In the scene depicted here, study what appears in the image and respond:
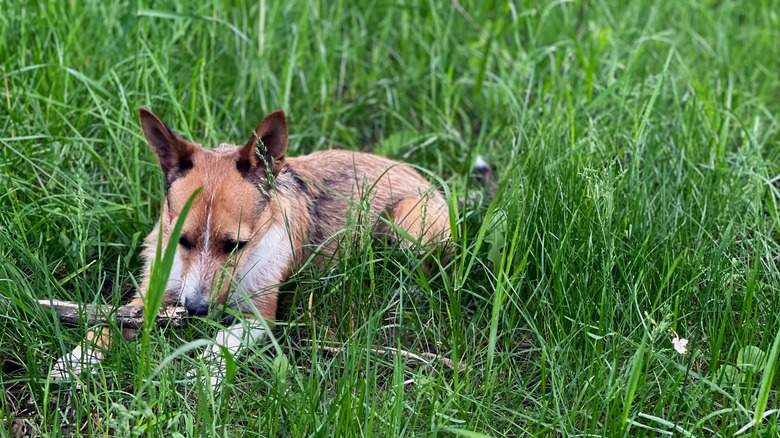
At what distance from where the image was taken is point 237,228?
12.9 ft

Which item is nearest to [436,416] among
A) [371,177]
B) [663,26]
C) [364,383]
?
[364,383]

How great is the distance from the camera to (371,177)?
15.7 feet

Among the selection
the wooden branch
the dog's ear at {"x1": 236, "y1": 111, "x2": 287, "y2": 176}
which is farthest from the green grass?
the dog's ear at {"x1": 236, "y1": 111, "x2": 287, "y2": 176}

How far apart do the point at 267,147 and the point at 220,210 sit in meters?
0.35

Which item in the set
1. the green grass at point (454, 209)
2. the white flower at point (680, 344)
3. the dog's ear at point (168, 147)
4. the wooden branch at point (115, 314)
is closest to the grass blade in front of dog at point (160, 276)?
the green grass at point (454, 209)

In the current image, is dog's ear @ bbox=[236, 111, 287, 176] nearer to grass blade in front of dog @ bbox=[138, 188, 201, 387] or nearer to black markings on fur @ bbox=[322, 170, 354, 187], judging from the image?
black markings on fur @ bbox=[322, 170, 354, 187]

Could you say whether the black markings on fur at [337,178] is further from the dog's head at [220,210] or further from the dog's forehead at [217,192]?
the dog's forehead at [217,192]

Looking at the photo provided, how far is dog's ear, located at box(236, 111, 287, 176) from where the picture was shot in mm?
3865

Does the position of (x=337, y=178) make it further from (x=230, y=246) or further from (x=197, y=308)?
(x=197, y=308)

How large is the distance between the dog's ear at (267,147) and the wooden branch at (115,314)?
687mm

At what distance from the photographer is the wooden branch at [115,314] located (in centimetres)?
367

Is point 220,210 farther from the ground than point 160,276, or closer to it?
closer to it

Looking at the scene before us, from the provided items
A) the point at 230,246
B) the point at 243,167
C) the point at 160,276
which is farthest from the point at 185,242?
the point at 160,276

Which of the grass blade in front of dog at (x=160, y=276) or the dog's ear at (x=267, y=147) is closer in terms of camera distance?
the grass blade in front of dog at (x=160, y=276)
